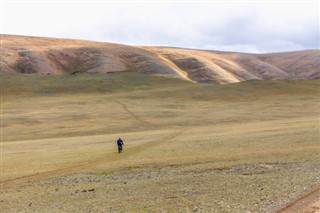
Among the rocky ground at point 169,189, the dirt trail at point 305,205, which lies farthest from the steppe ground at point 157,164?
the dirt trail at point 305,205

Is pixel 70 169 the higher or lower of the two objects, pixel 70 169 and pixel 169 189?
the lower

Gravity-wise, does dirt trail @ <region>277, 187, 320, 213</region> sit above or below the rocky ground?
above

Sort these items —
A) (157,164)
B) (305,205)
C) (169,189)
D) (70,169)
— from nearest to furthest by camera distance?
(305,205)
(169,189)
(157,164)
(70,169)

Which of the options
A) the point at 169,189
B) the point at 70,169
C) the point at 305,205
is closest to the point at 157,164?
the point at 70,169

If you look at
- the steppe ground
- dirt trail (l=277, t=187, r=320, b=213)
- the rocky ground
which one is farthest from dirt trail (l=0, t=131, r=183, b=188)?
dirt trail (l=277, t=187, r=320, b=213)

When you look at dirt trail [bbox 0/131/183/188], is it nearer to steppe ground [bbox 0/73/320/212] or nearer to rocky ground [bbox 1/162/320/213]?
steppe ground [bbox 0/73/320/212]

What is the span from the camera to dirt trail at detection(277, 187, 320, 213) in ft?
55.7

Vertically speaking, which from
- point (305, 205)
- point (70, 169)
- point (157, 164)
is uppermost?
point (305, 205)

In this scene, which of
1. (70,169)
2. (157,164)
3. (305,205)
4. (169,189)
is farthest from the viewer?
(70,169)

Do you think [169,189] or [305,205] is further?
[169,189]

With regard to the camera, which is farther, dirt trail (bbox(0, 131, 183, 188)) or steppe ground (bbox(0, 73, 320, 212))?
dirt trail (bbox(0, 131, 183, 188))

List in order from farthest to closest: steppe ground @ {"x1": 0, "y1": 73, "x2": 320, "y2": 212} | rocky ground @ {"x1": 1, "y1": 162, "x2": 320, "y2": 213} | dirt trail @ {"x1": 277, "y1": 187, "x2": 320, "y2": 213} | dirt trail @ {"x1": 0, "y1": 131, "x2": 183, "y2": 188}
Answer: dirt trail @ {"x1": 0, "y1": 131, "x2": 183, "y2": 188}, steppe ground @ {"x1": 0, "y1": 73, "x2": 320, "y2": 212}, rocky ground @ {"x1": 1, "y1": 162, "x2": 320, "y2": 213}, dirt trail @ {"x1": 277, "y1": 187, "x2": 320, "y2": 213}

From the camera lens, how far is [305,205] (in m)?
17.6

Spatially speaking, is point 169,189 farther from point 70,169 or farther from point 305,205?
point 70,169
